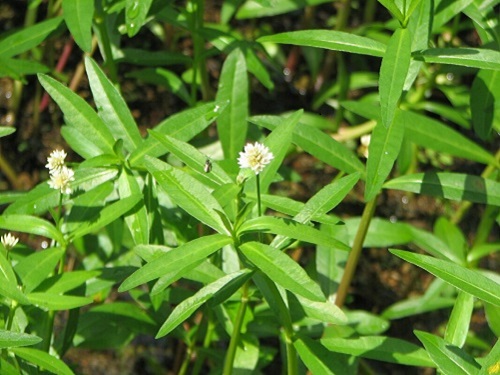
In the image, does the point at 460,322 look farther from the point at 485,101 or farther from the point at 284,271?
the point at 485,101

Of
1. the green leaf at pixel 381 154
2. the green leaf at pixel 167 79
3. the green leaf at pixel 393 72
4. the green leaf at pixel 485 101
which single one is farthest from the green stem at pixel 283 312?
the green leaf at pixel 167 79

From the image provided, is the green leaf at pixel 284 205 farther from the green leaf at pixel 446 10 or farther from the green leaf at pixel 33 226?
the green leaf at pixel 446 10

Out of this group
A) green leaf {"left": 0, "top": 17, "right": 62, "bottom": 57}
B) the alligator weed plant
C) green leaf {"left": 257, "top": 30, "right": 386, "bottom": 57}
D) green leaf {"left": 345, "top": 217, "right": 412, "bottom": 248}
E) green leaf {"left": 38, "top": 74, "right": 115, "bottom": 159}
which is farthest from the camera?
green leaf {"left": 345, "top": 217, "right": 412, "bottom": 248}

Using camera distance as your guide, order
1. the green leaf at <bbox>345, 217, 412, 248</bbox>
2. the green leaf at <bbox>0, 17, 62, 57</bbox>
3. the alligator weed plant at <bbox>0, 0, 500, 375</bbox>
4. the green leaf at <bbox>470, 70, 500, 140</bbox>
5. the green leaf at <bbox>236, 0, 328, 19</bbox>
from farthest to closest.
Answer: the green leaf at <bbox>236, 0, 328, 19</bbox> → the green leaf at <bbox>345, 217, 412, 248</bbox> → the green leaf at <bbox>0, 17, 62, 57</bbox> → the green leaf at <bbox>470, 70, 500, 140</bbox> → the alligator weed plant at <bbox>0, 0, 500, 375</bbox>

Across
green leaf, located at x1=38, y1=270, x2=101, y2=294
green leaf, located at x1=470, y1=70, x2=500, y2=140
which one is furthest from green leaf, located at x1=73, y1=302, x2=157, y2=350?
green leaf, located at x1=470, y1=70, x2=500, y2=140

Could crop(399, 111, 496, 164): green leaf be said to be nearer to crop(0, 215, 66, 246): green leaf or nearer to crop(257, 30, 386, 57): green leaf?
crop(257, 30, 386, 57): green leaf

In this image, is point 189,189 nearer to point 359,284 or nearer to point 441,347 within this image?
point 441,347

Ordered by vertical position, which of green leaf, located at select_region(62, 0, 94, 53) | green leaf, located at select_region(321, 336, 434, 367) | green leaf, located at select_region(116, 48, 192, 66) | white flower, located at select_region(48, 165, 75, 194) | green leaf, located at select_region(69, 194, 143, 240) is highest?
green leaf, located at select_region(62, 0, 94, 53)

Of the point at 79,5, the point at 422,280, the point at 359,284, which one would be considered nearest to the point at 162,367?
the point at 359,284
